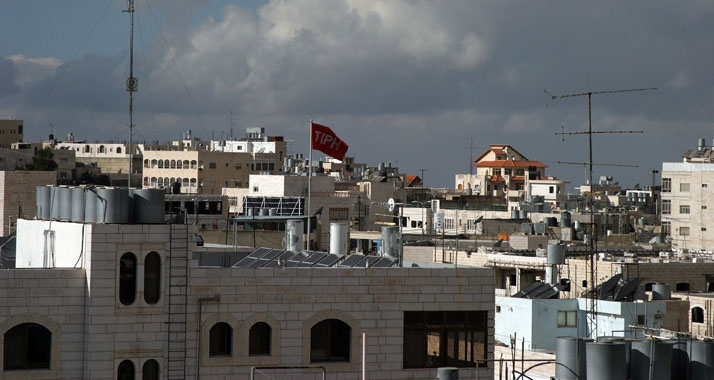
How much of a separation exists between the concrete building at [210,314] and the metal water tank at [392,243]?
3397mm

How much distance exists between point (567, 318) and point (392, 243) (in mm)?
16651

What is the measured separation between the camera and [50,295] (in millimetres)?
25828

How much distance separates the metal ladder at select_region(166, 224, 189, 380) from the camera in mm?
26547

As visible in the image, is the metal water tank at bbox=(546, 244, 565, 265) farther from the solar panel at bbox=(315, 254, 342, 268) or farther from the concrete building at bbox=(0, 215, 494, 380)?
the concrete building at bbox=(0, 215, 494, 380)

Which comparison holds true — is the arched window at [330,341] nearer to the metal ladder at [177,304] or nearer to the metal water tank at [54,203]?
the metal ladder at [177,304]

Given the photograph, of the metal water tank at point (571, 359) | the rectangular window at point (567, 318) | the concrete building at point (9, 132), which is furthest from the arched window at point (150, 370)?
the concrete building at point (9, 132)

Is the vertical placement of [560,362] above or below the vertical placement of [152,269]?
below

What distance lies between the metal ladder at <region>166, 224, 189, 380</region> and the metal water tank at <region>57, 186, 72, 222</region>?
279 cm

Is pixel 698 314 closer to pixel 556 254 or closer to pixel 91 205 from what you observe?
pixel 556 254

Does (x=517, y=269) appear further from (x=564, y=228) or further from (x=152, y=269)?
(x=152, y=269)

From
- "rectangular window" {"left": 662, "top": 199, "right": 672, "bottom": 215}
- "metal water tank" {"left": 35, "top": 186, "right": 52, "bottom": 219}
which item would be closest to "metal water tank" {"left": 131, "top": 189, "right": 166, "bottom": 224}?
"metal water tank" {"left": 35, "top": 186, "right": 52, "bottom": 219}

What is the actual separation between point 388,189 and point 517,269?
70.3 m

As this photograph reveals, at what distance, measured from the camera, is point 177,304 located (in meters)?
26.7

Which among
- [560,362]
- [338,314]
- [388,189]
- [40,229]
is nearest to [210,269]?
[338,314]
